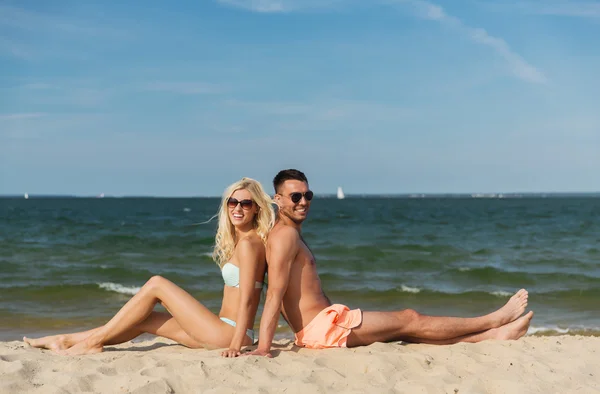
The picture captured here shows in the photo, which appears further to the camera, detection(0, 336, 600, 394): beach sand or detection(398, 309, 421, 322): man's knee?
detection(398, 309, 421, 322): man's knee

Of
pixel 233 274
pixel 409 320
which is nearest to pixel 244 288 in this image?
pixel 233 274

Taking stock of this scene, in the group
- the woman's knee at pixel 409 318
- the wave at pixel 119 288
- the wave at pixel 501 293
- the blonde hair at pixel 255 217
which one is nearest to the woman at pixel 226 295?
the blonde hair at pixel 255 217

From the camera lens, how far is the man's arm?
197 inches

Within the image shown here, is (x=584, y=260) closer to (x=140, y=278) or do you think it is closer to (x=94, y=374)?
(x=140, y=278)

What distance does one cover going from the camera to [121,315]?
18.0 ft

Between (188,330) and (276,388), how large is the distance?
1315mm

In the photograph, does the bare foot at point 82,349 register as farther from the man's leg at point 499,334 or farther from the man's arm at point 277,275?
the man's leg at point 499,334

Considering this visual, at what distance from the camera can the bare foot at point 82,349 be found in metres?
5.48

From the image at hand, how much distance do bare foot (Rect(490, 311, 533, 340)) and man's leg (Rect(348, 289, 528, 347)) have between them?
0.06 m

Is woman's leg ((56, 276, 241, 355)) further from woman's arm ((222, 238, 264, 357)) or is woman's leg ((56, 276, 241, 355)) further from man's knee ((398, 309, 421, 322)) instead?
man's knee ((398, 309, 421, 322))

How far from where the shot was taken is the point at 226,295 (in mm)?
5402

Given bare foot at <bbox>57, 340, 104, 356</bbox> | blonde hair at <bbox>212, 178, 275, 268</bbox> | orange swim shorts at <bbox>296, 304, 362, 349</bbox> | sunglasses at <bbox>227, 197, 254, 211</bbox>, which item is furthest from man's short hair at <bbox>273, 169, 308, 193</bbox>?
bare foot at <bbox>57, 340, 104, 356</bbox>

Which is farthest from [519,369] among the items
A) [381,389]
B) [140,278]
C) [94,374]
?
[140,278]

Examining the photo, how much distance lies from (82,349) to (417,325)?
114 inches
